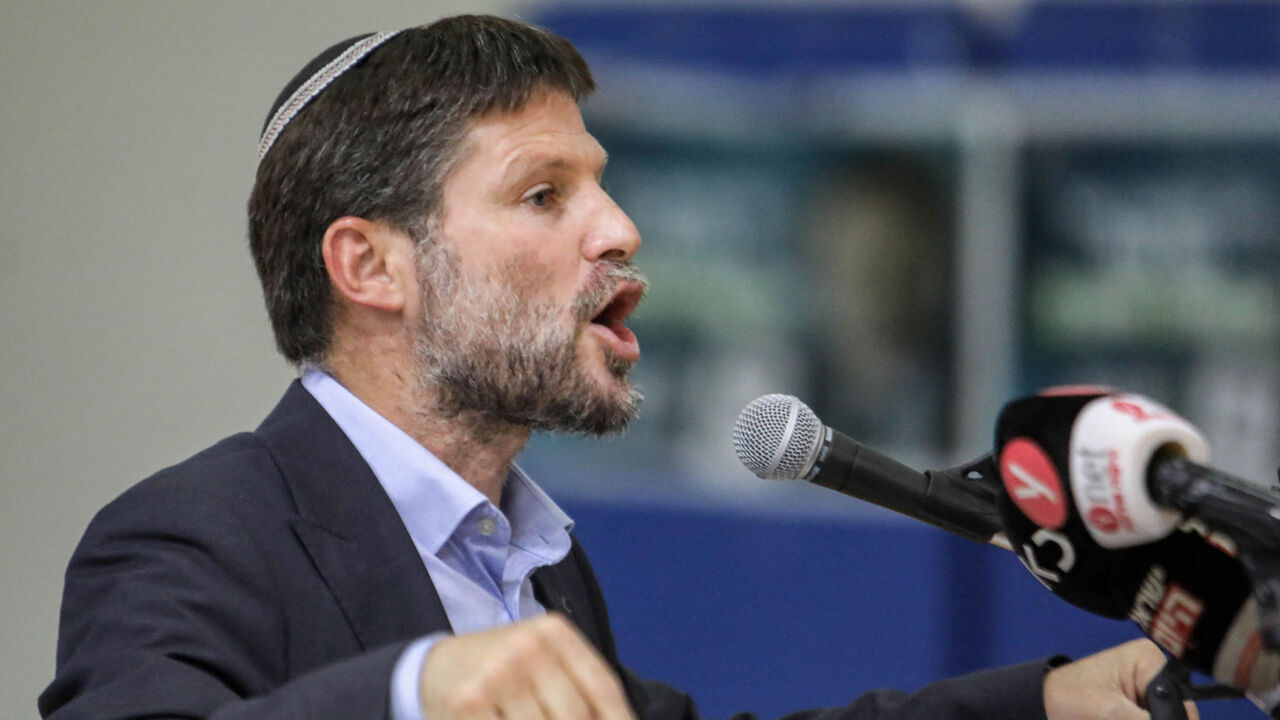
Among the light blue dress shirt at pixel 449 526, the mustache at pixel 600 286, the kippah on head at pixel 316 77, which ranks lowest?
the light blue dress shirt at pixel 449 526

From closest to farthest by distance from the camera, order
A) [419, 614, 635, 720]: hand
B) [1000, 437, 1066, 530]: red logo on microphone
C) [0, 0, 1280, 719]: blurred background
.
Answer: [419, 614, 635, 720]: hand < [1000, 437, 1066, 530]: red logo on microphone < [0, 0, 1280, 719]: blurred background

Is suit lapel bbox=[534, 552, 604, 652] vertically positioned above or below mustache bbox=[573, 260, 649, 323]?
below

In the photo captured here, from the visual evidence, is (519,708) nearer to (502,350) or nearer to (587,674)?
(587,674)

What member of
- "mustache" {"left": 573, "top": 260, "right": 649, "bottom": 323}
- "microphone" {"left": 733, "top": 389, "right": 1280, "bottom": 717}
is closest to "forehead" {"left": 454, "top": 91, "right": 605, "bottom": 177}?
"mustache" {"left": 573, "top": 260, "right": 649, "bottom": 323}

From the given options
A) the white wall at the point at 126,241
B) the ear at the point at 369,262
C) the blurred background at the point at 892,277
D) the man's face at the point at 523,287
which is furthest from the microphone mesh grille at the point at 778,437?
the white wall at the point at 126,241

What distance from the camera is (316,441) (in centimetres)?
119

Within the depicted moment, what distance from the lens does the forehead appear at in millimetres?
1287

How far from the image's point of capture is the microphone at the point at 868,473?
3.44ft

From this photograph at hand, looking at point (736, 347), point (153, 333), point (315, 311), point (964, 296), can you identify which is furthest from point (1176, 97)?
point (153, 333)

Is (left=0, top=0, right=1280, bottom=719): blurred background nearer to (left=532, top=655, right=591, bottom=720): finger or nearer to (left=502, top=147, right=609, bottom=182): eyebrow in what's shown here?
(left=502, top=147, right=609, bottom=182): eyebrow

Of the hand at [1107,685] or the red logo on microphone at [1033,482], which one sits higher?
the red logo on microphone at [1033,482]

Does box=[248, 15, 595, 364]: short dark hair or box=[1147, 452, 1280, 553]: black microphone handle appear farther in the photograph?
box=[248, 15, 595, 364]: short dark hair

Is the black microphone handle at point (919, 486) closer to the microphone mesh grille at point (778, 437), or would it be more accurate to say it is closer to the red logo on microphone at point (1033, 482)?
the microphone mesh grille at point (778, 437)

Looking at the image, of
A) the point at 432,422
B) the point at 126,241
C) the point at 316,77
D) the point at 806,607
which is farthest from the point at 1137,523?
the point at 126,241
